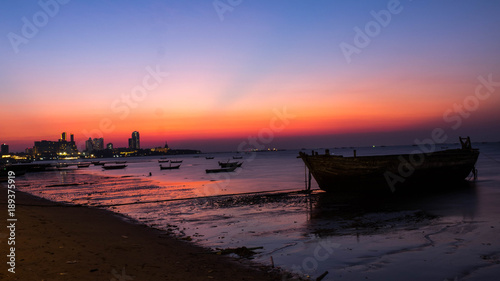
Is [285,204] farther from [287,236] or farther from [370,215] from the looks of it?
[287,236]

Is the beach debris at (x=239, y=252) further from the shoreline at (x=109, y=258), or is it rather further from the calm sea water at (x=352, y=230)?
the shoreline at (x=109, y=258)

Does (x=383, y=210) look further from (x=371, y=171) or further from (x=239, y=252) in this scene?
(x=239, y=252)

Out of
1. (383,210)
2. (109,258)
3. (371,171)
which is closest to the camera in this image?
(109,258)

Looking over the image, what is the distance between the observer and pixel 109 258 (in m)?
9.25

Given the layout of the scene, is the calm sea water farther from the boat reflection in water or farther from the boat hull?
the boat hull

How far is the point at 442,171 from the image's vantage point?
2967cm

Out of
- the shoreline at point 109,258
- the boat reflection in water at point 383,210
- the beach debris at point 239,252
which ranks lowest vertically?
the boat reflection in water at point 383,210

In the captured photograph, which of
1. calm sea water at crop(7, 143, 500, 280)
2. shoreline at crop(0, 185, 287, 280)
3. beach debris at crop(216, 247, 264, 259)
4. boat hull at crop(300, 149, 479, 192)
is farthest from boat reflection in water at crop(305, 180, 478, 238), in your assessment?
shoreline at crop(0, 185, 287, 280)

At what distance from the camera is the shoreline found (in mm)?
7785

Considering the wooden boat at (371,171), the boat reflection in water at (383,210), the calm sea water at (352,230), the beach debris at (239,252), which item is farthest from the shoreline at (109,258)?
the wooden boat at (371,171)

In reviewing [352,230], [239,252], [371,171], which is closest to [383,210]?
[352,230]

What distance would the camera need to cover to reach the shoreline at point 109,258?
7.79 meters

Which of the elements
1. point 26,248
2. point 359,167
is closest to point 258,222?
point 26,248

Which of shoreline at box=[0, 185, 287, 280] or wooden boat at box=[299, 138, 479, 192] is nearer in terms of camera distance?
shoreline at box=[0, 185, 287, 280]
